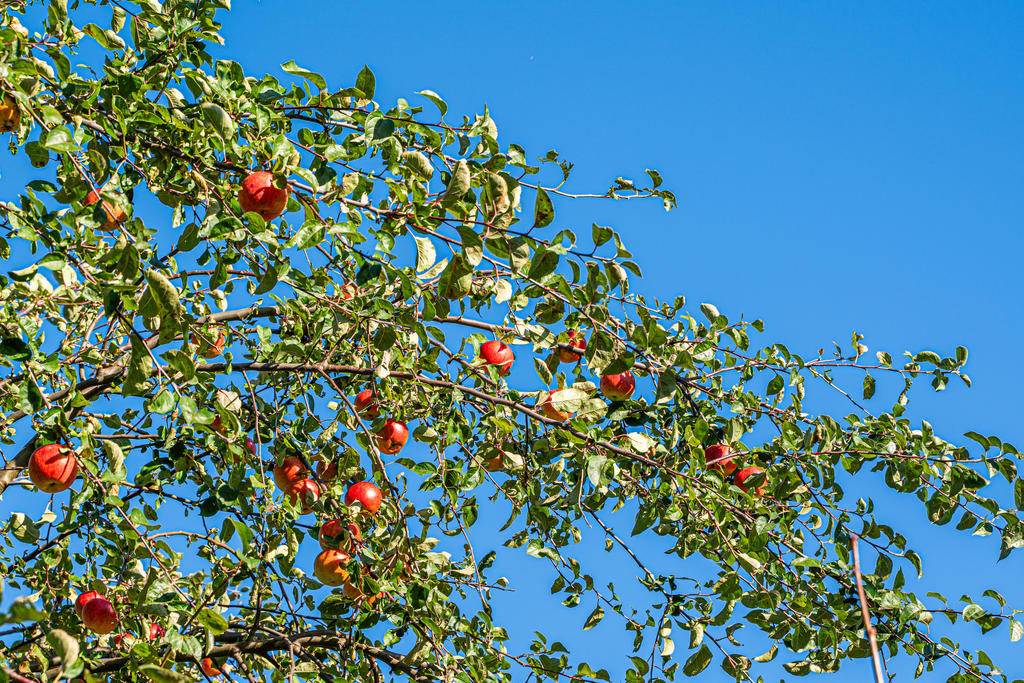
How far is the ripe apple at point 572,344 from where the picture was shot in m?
3.33

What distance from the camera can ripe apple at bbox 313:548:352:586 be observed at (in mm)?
3109

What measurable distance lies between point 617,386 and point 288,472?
Answer: 1.30 meters

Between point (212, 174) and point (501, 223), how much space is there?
0.99m

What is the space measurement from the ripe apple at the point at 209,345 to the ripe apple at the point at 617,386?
4.76 ft

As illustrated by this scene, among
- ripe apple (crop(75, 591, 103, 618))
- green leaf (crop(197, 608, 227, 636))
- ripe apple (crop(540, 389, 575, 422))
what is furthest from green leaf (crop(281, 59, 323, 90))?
ripe apple (crop(75, 591, 103, 618))

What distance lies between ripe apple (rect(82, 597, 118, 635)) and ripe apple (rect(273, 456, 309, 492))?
79 cm

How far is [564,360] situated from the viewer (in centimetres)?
357

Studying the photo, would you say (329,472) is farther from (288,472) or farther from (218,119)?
(218,119)

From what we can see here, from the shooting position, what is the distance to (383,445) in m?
3.60

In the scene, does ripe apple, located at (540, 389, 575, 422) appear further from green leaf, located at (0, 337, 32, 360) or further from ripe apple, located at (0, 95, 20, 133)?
ripe apple, located at (0, 95, 20, 133)

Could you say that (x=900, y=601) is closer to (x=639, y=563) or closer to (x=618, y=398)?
(x=639, y=563)

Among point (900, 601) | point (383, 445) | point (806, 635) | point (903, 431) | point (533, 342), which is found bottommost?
point (806, 635)

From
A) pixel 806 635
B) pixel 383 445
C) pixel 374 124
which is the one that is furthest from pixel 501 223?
pixel 806 635

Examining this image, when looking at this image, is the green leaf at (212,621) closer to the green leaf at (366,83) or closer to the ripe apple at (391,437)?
the ripe apple at (391,437)
